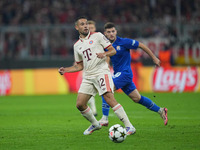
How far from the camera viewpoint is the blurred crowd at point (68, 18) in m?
22.2

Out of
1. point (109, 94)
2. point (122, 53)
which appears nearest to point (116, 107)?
point (109, 94)

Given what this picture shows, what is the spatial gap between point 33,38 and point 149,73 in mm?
6034

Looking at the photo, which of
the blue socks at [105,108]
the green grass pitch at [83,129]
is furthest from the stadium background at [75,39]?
the blue socks at [105,108]

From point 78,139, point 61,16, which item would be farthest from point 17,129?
point 61,16

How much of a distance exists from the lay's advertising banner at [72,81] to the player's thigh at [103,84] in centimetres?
1204

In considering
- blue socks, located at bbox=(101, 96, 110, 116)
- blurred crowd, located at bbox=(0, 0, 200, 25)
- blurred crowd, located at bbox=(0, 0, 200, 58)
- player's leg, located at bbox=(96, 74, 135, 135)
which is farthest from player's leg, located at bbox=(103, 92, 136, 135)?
Answer: blurred crowd, located at bbox=(0, 0, 200, 25)

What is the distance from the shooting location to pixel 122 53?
31.0ft

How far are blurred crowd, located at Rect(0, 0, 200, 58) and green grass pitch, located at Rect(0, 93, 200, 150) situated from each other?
7829 millimetres

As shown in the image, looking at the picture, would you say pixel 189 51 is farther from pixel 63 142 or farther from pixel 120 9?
pixel 63 142

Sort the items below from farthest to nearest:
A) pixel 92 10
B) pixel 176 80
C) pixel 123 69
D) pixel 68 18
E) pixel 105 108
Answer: pixel 92 10 < pixel 68 18 < pixel 176 80 < pixel 105 108 < pixel 123 69

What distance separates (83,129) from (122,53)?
1.78 m

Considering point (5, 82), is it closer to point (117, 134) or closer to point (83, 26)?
point (83, 26)

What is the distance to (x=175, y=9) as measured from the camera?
25125mm

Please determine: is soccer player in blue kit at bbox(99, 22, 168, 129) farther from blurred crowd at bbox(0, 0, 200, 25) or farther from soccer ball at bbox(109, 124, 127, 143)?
blurred crowd at bbox(0, 0, 200, 25)
